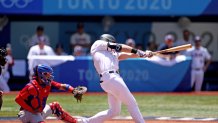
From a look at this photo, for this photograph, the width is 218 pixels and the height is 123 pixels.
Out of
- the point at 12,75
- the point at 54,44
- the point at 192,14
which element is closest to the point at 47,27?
the point at 54,44

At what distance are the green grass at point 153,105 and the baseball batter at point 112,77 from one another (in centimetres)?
312

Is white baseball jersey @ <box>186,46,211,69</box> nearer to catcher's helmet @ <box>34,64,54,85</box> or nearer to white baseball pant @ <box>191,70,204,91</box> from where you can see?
white baseball pant @ <box>191,70,204,91</box>

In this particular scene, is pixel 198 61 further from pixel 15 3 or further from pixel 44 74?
pixel 44 74

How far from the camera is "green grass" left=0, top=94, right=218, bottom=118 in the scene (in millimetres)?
13672

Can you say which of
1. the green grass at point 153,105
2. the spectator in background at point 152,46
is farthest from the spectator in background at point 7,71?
the spectator in background at point 152,46

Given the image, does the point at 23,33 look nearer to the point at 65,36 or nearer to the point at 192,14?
the point at 65,36

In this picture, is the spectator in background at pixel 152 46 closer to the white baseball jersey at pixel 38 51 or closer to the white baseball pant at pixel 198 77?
the white baseball pant at pixel 198 77

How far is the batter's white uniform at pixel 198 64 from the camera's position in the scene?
18.4 m

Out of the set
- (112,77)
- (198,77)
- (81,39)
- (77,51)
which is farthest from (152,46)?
(112,77)

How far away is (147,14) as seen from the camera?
19.0 m

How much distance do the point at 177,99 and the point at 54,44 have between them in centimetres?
526

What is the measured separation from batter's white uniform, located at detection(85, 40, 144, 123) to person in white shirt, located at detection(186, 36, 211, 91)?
→ 8.20m

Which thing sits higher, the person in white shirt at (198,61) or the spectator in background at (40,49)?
the spectator in background at (40,49)

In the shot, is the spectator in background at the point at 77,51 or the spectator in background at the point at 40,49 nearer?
the spectator in background at the point at 40,49
